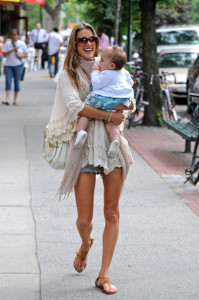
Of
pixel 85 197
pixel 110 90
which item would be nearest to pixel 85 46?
pixel 110 90

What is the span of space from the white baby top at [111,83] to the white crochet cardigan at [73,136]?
0.17 meters

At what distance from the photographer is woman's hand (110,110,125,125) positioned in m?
4.72

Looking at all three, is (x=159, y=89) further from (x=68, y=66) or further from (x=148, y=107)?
(x=68, y=66)

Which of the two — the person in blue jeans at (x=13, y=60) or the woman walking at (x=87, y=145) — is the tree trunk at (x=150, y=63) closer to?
the person in blue jeans at (x=13, y=60)

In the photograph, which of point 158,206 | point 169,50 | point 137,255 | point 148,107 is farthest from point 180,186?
point 169,50

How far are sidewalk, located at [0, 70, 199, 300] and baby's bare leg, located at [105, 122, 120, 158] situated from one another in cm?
98

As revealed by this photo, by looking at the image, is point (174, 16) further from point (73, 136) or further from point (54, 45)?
point (73, 136)

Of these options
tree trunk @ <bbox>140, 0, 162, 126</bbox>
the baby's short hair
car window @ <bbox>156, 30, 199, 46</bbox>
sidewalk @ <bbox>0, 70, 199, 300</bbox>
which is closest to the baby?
the baby's short hair

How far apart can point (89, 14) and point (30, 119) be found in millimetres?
9825

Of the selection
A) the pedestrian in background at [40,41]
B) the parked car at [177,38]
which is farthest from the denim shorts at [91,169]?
the pedestrian in background at [40,41]

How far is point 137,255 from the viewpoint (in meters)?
5.71

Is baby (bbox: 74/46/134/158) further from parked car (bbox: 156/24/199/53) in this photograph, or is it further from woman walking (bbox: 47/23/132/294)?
parked car (bbox: 156/24/199/53)

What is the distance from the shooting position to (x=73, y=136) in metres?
4.83

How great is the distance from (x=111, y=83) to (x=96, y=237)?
204cm
